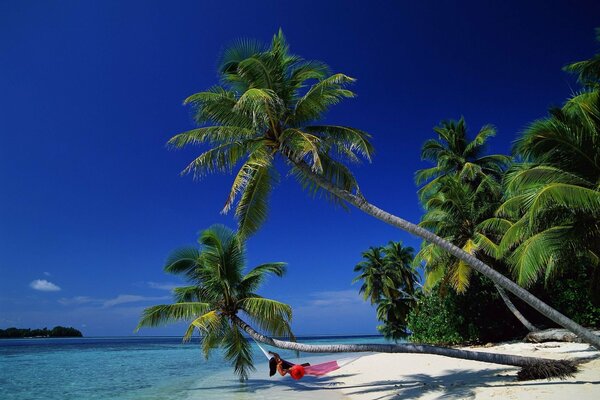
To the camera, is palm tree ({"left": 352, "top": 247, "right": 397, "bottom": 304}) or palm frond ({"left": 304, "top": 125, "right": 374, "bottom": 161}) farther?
palm tree ({"left": 352, "top": 247, "right": 397, "bottom": 304})

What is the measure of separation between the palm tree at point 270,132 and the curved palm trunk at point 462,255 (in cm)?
3

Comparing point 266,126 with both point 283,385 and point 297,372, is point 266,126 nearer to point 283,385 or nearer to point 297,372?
point 297,372

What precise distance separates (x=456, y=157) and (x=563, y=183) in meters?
12.6

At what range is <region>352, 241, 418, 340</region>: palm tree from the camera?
3116 cm

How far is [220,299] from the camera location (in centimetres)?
1130

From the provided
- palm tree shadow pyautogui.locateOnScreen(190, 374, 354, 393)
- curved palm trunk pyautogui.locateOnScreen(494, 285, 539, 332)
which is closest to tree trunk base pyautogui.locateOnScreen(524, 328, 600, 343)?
curved palm trunk pyautogui.locateOnScreen(494, 285, 539, 332)

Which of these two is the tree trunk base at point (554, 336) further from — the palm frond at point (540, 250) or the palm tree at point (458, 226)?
the palm frond at point (540, 250)

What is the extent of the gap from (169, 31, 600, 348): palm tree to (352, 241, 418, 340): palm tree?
77.3 ft

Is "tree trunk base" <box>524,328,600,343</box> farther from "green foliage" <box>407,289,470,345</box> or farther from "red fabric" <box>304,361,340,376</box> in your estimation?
"red fabric" <box>304,361,340,376</box>

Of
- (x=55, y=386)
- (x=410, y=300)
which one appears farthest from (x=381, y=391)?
(x=410, y=300)

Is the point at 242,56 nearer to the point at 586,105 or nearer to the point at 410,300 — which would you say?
the point at 586,105

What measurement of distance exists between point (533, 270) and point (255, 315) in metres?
6.82

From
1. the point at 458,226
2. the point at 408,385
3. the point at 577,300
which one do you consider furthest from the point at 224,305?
the point at 577,300

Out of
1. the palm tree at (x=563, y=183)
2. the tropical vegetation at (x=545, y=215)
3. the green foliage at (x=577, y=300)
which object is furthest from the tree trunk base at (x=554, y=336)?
the palm tree at (x=563, y=183)
